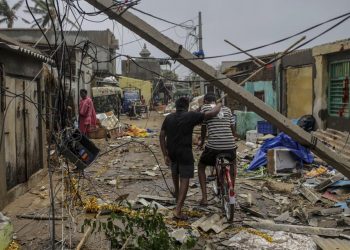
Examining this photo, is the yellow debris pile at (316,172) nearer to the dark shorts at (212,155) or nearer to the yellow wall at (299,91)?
the dark shorts at (212,155)

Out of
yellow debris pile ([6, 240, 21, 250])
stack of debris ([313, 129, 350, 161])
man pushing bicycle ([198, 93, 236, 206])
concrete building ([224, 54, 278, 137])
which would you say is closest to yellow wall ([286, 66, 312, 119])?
concrete building ([224, 54, 278, 137])

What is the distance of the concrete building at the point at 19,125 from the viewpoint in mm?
8328

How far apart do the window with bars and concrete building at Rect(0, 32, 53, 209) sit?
8509 millimetres

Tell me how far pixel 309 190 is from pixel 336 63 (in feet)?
20.9

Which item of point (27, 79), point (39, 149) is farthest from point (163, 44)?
point (39, 149)

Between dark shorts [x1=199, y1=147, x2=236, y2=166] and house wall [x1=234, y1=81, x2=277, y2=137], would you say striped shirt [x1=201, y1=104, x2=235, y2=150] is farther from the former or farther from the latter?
house wall [x1=234, y1=81, x2=277, y2=137]

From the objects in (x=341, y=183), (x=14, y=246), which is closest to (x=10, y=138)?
(x=14, y=246)

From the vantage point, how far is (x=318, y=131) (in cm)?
1448

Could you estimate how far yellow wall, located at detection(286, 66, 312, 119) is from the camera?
16266mm

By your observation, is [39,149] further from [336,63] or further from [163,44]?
[336,63]

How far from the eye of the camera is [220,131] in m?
7.52

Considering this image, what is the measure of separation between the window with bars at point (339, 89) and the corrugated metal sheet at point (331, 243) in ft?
25.8

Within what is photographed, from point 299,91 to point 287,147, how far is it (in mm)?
5849

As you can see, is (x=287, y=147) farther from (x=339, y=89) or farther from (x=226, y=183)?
(x=226, y=183)
